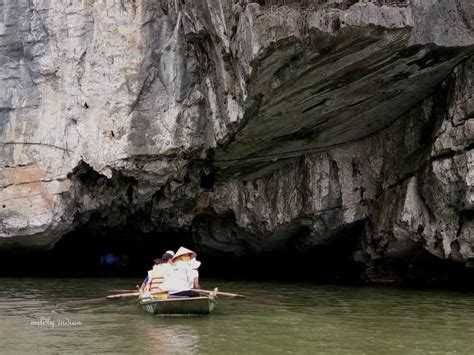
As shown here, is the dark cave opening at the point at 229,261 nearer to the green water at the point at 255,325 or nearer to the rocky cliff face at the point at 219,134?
the rocky cliff face at the point at 219,134

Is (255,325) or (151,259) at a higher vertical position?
(151,259)

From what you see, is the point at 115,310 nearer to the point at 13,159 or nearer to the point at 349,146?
the point at 13,159

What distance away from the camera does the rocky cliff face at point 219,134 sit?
12195mm

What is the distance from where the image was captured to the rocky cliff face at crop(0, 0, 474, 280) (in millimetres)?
12195

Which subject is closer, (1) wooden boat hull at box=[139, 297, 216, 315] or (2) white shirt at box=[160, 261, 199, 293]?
(1) wooden boat hull at box=[139, 297, 216, 315]

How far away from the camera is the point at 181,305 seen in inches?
368

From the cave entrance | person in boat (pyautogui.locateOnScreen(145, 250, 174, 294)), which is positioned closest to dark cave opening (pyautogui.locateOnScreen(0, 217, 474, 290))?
the cave entrance

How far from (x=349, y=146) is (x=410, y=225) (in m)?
2.54

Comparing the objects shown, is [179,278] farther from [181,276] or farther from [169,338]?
[169,338]

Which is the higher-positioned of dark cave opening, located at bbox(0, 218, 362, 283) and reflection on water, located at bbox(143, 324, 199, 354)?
dark cave opening, located at bbox(0, 218, 362, 283)

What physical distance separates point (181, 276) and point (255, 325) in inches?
61.2

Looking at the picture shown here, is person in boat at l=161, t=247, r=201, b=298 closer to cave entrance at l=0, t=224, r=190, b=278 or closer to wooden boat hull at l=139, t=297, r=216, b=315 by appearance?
wooden boat hull at l=139, t=297, r=216, b=315

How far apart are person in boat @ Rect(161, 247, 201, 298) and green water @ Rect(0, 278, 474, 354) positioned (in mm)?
401

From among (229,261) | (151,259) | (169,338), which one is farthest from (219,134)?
(151,259)
